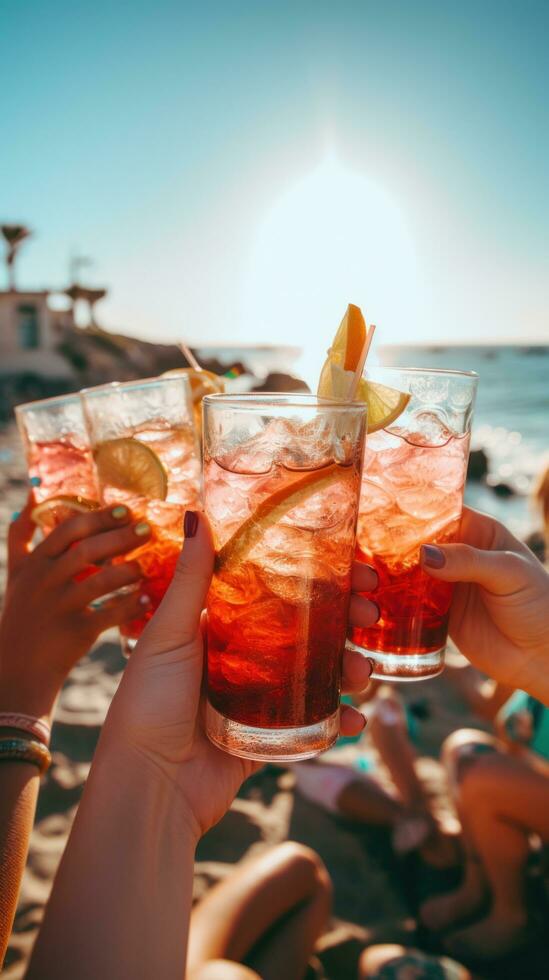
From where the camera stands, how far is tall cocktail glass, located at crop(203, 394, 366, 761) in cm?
140

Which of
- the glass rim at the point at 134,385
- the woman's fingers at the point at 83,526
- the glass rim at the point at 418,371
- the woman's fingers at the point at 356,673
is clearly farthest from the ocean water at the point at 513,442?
the woman's fingers at the point at 83,526

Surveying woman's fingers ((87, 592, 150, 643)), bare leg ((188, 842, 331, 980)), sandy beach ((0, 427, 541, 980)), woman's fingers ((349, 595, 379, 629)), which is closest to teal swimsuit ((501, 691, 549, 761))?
sandy beach ((0, 427, 541, 980))

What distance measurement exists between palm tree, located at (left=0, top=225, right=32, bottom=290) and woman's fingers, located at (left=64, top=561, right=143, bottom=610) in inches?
1322

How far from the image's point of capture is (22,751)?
179cm

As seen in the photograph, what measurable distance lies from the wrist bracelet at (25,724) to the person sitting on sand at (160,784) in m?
0.41

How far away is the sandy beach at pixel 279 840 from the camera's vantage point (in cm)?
286

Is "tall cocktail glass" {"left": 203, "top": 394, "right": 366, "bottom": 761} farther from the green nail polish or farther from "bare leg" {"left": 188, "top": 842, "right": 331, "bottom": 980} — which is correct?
"bare leg" {"left": 188, "top": 842, "right": 331, "bottom": 980}

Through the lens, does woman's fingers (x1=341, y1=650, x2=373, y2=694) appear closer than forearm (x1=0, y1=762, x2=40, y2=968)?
No

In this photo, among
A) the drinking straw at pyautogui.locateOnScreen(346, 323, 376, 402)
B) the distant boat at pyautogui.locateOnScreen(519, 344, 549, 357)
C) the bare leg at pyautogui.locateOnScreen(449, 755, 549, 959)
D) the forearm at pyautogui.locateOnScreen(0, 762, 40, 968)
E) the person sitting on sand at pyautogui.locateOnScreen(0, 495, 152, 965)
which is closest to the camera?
the drinking straw at pyautogui.locateOnScreen(346, 323, 376, 402)

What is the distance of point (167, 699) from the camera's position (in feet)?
5.14

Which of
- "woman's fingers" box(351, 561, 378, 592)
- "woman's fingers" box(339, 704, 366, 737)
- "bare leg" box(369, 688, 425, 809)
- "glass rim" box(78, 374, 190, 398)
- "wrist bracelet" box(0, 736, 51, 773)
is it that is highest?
"glass rim" box(78, 374, 190, 398)

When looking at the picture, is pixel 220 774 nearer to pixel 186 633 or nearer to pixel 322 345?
pixel 186 633

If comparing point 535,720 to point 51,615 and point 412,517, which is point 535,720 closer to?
point 412,517

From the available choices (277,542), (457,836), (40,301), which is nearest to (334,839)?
(457,836)
